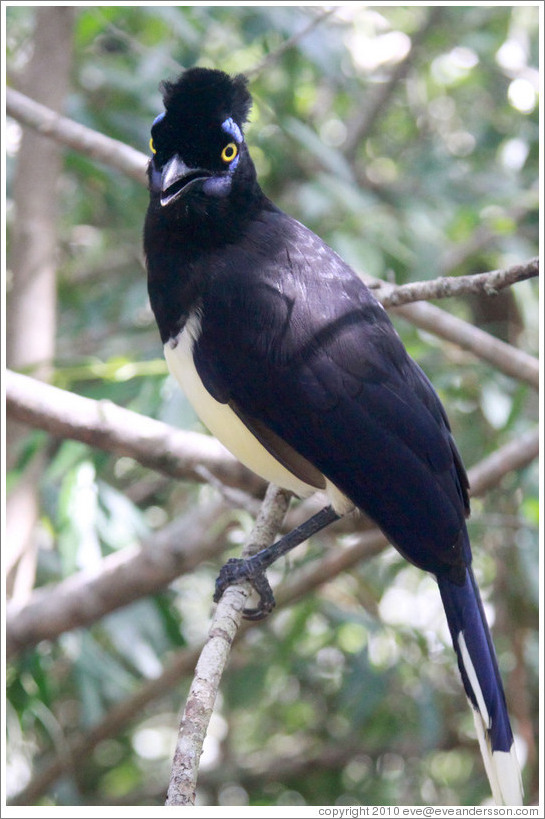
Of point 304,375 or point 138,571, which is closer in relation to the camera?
point 304,375

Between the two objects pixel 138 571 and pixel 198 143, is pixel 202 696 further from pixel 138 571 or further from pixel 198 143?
pixel 138 571

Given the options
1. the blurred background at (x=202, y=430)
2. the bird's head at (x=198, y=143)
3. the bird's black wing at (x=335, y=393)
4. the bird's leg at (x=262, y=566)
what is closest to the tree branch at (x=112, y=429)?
the blurred background at (x=202, y=430)

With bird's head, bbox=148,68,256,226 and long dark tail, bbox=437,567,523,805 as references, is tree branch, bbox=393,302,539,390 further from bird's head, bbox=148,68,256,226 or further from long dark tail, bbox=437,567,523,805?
long dark tail, bbox=437,567,523,805

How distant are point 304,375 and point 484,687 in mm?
1001

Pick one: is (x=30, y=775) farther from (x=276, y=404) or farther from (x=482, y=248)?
(x=482, y=248)

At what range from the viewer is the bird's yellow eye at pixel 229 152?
9.36 feet

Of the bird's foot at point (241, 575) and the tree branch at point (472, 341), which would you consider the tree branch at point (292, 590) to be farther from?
the bird's foot at point (241, 575)

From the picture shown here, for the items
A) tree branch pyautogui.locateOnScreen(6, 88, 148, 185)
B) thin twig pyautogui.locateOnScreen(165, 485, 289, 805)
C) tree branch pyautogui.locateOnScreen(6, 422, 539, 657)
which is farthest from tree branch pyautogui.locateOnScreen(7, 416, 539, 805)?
tree branch pyautogui.locateOnScreen(6, 88, 148, 185)

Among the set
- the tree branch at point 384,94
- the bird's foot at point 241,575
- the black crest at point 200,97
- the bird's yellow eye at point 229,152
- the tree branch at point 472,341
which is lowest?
the bird's foot at point 241,575

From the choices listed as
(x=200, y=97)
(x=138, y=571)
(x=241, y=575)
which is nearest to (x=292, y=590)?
(x=138, y=571)

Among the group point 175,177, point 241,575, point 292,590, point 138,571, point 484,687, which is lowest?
point 484,687

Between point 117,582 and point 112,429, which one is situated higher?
point 112,429

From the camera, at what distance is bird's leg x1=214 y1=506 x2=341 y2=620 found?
2795 millimetres

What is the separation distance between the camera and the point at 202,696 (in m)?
2.05
